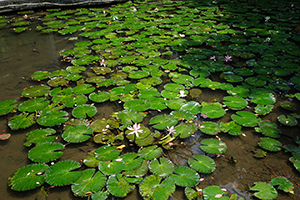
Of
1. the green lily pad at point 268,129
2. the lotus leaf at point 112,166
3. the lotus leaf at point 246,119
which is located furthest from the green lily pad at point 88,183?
the green lily pad at point 268,129

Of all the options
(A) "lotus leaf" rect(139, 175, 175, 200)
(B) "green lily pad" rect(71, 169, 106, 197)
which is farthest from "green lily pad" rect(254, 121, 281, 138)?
(B) "green lily pad" rect(71, 169, 106, 197)

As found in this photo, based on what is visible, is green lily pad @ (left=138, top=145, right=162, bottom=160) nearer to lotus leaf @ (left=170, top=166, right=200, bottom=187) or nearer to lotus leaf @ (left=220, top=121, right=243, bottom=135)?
lotus leaf @ (left=170, top=166, right=200, bottom=187)

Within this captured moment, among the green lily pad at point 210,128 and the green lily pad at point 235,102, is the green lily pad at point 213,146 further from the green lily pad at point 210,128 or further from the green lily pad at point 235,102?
the green lily pad at point 235,102

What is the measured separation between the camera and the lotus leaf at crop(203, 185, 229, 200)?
1541 mm

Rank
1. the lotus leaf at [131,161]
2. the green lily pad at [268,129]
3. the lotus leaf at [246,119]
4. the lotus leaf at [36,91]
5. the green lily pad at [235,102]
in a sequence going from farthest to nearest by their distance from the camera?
the lotus leaf at [36,91] → the green lily pad at [235,102] → the lotus leaf at [246,119] → the green lily pad at [268,129] → the lotus leaf at [131,161]

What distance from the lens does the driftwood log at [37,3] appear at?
5.55 m

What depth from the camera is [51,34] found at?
440cm

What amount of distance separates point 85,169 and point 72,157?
0.74ft

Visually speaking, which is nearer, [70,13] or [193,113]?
[193,113]

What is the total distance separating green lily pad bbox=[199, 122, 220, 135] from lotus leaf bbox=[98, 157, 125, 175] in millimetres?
929

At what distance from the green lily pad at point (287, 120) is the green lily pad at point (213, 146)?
2.70 ft

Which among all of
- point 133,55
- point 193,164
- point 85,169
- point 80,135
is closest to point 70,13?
point 133,55

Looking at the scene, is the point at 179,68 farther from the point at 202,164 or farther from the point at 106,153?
the point at 106,153

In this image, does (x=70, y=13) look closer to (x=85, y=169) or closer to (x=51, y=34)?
(x=51, y=34)
